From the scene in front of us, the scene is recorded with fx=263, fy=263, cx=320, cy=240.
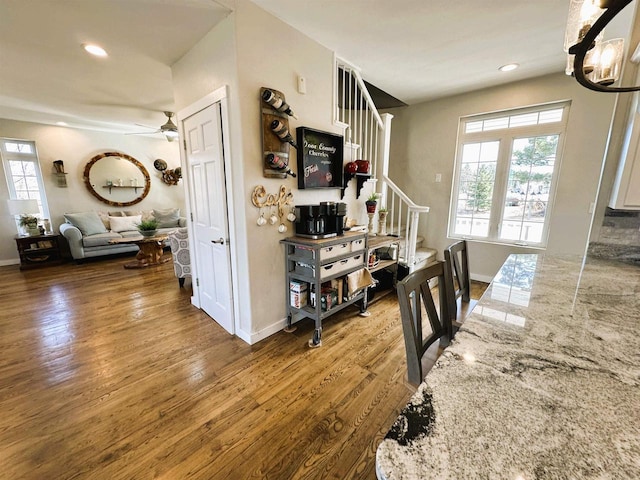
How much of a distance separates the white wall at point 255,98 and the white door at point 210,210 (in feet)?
0.52

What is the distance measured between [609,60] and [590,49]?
15cm

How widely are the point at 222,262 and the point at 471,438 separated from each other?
87.4 inches

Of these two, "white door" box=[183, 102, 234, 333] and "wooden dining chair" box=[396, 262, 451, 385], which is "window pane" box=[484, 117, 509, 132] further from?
"white door" box=[183, 102, 234, 333]

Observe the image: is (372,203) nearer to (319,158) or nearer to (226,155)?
(319,158)

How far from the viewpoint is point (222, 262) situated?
239 cm

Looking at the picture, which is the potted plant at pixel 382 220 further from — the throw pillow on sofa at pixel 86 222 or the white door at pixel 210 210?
the throw pillow on sofa at pixel 86 222

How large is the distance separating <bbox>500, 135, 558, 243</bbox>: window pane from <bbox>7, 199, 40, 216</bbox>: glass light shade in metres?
7.34

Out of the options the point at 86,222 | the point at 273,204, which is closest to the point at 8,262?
the point at 86,222

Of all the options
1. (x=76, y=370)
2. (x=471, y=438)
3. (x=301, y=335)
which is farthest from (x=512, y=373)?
(x=76, y=370)

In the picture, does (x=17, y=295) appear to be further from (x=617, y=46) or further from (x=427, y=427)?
(x=617, y=46)

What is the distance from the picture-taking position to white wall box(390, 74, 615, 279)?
2.94 metres

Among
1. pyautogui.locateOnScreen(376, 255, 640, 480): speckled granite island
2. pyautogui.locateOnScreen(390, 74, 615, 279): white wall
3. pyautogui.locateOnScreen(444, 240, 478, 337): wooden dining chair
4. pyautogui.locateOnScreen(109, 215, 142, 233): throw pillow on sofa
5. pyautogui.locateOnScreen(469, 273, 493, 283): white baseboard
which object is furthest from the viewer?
pyautogui.locateOnScreen(109, 215, 142, 233): throw pillow on sofa

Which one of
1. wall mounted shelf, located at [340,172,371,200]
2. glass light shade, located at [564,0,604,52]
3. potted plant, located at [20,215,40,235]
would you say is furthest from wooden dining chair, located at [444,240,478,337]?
potted plant, located at [20,215,40,235]

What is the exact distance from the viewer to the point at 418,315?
111 centimetres
